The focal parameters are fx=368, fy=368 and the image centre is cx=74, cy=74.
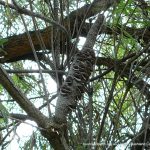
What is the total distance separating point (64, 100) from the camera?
A: 145 cm

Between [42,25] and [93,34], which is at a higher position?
[42,25]

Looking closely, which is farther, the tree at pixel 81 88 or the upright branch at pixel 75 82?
the upright branch at pixel 75 82

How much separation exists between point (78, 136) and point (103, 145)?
0.23 meters

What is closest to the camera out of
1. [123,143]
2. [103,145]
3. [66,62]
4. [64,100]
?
[103,145]

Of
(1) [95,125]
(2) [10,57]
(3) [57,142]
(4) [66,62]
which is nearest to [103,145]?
(3) [57,142]

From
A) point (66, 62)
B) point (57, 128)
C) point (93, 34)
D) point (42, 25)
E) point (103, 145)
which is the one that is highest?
point (42, 25)

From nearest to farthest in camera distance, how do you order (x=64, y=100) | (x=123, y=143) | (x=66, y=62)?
(x=123, y=143) < (x=64, y=100) < (x=66, y=62)

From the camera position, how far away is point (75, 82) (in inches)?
59.8

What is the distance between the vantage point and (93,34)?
1.73 meters

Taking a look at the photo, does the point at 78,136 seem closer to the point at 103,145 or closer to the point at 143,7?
the point at 103,145

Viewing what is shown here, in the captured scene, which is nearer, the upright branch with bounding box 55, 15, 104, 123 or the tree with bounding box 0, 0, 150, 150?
the tree with bounding box 0, 0, 150, 150

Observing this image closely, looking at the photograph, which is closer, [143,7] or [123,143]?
[123,143]

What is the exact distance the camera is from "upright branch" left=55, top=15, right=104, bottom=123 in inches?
56.0

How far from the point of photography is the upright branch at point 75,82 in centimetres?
142
